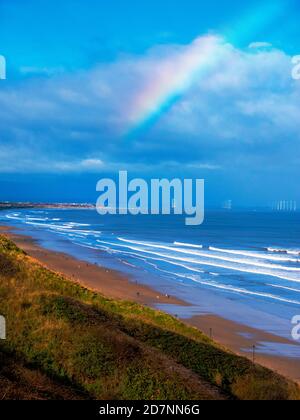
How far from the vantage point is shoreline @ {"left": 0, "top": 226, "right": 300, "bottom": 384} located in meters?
25.5

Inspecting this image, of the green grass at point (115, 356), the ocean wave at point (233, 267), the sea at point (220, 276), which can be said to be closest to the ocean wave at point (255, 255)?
the sea at point (220, 276)

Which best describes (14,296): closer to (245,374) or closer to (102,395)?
(102,395)

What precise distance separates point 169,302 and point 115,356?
22425 mm

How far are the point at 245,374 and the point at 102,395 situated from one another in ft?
20.7

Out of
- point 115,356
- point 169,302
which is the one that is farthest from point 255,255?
point 115,356

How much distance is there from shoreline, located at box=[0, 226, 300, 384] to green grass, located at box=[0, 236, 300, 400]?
5758 mm

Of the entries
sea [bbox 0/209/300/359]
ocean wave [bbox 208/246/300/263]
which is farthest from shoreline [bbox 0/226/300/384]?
ocean wave [bbox 208/246/300/263]

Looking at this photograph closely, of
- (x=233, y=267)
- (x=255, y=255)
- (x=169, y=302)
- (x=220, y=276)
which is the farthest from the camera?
(x=255, y=255)

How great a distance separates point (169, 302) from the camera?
38.4 metres

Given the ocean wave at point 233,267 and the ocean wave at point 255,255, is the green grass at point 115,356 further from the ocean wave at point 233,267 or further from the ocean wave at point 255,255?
the ocean wave at point 255,255

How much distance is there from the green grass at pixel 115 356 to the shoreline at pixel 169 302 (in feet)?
18.9

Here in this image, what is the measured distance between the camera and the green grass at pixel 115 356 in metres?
14.8

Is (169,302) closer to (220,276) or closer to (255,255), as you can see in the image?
(220,276)
